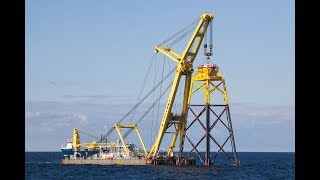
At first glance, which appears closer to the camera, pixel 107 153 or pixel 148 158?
pixel 148 158

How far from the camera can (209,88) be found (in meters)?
87.2

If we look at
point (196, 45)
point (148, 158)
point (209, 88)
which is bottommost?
point (148, 158)
